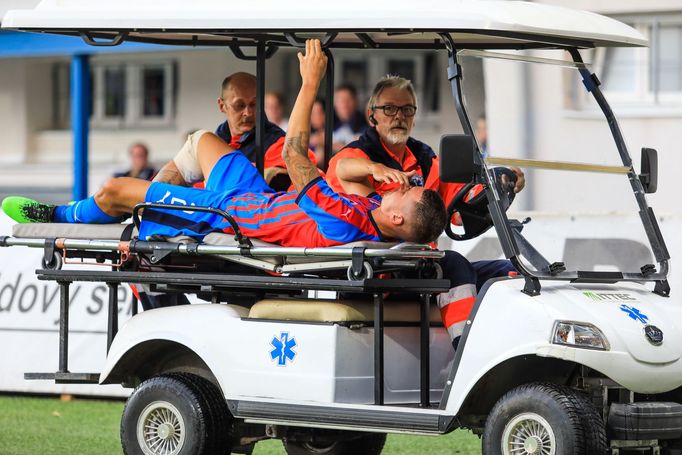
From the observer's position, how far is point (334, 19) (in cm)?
714

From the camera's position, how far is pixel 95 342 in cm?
1145

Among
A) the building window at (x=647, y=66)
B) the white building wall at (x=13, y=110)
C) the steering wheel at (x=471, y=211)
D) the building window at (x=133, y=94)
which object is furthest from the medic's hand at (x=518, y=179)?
the white building wall at (x=13, y=110)

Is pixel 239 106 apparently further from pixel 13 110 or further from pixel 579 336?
pixel 13 110

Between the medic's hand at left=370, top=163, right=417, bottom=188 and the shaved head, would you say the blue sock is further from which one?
the medic's hand at left=370, top=163, right=417, bottom=188

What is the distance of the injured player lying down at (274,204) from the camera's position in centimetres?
738

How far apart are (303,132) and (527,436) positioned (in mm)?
1725

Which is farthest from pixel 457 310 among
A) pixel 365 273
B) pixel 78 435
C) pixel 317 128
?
pixel 317 128

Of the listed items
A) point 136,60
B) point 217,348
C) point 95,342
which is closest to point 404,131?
point 217,348

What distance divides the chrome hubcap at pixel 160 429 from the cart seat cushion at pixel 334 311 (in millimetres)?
640

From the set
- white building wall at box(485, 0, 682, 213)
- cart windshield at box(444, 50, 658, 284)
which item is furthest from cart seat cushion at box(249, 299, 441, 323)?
white building wall at box(485, 0, 682, 213)

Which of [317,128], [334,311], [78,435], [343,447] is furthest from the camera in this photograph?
[317,128]

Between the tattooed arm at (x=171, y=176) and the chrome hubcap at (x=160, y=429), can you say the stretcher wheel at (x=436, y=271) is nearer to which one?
the chrome hubcap at (x=160, y=429)

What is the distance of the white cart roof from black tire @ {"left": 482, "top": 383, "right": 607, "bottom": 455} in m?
1.55

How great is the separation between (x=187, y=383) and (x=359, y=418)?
996mm
